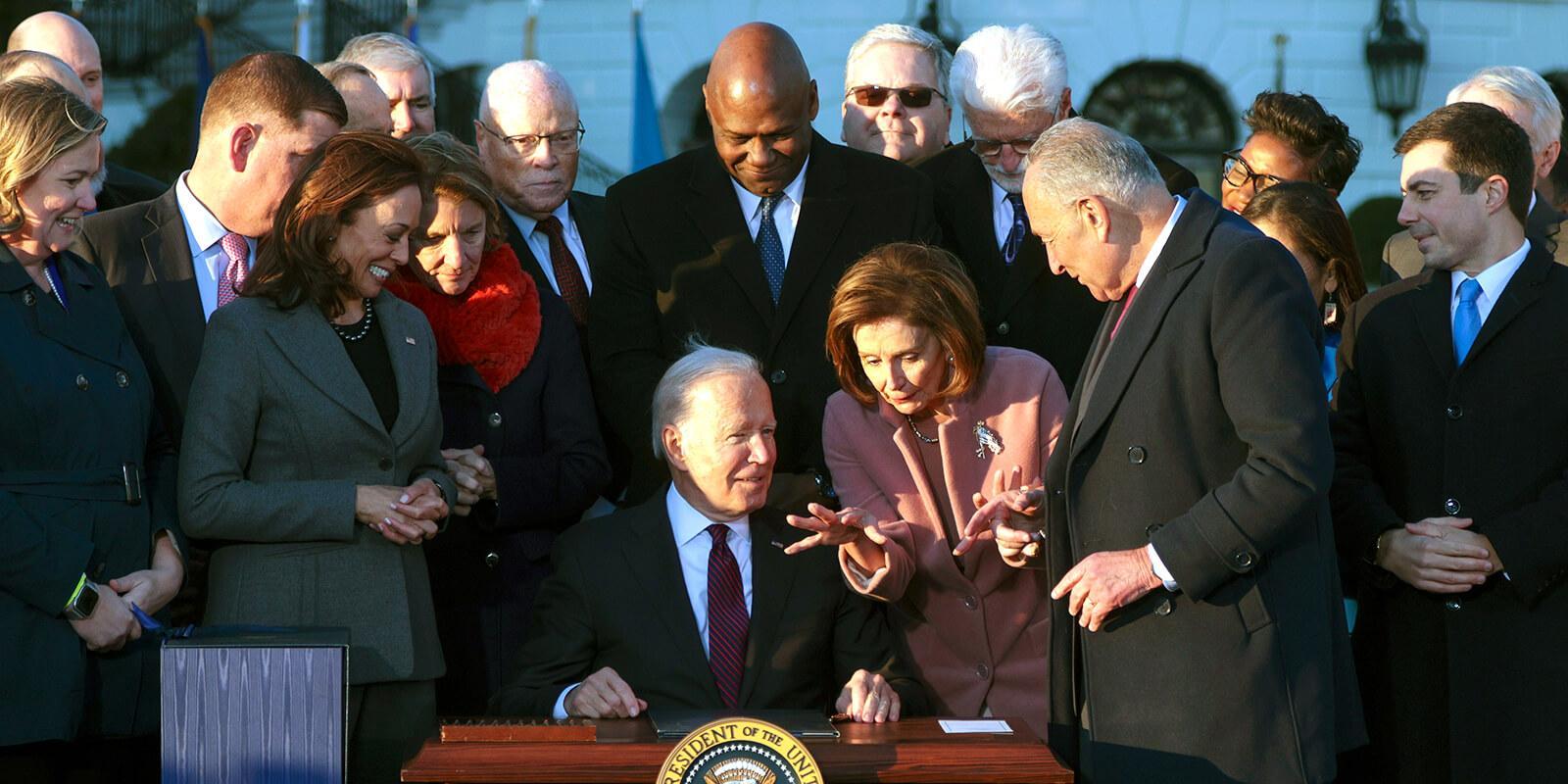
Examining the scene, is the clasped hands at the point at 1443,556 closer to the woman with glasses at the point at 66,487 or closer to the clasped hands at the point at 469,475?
the clasped hands at the point at 469,475

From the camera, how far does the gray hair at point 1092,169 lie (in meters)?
3.43

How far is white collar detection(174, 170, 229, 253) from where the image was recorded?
159 inches

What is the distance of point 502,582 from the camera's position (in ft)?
13.7

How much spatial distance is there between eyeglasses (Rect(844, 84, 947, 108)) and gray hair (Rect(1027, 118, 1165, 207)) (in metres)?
2.07

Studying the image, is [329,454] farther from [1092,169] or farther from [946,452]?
[1092,169]

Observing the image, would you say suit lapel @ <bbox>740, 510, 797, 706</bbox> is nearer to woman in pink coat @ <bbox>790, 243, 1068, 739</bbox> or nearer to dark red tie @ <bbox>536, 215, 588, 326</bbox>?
woman in pink coat @ <bbox>790, 243, 1068, 739</bbox>

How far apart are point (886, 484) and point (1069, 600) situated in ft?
2.04

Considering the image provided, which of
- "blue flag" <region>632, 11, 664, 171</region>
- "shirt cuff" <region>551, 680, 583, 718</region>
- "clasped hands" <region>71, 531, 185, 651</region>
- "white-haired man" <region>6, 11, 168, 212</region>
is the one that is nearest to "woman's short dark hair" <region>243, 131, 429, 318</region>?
"clasped hands" <region>71, 531, 185, 651</region>

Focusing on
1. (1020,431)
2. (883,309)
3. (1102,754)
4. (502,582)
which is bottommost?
(1102,754)

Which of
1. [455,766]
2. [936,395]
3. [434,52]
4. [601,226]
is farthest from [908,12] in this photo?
[455,766]

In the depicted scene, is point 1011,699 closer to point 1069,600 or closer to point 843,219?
point 1069,600

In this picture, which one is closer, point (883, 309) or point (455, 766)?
point (455, 766)

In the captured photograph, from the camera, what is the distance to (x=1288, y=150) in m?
5.22

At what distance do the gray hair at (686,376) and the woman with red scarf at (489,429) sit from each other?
1.20 ft
